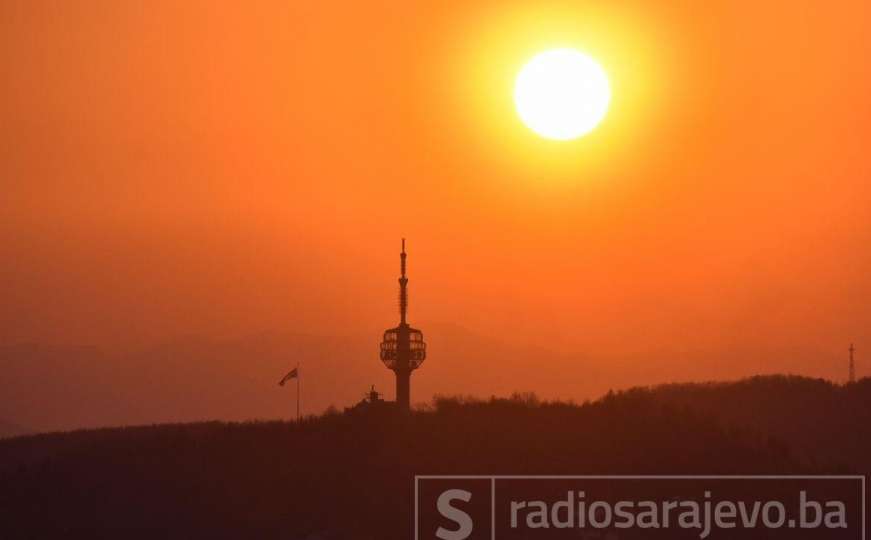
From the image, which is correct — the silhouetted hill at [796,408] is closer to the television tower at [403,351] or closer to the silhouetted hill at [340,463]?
the silhouetted hill at [340,463]

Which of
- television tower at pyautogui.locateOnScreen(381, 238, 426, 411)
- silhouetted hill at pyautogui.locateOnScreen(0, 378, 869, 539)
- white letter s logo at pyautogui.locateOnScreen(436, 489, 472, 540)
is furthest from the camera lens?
television tower at pyautogui.locateOnScreen(381, 238, 426, 411)

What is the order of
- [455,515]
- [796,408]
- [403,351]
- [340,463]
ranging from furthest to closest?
[403,351]
[796,408]
[340,463]
[455,515]

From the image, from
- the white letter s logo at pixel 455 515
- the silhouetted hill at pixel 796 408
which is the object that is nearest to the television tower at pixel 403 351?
the silhouetted hill at pixel 796 408

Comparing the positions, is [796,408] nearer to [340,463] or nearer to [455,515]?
[340,463]

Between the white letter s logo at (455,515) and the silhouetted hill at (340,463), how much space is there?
116 cm

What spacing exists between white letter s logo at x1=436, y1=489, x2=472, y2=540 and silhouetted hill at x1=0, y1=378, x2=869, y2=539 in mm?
1155

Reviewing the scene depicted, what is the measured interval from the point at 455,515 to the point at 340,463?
724 centimetres

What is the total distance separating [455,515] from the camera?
52125 mm

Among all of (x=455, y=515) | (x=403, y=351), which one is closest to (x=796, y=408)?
(x=403, y=351)

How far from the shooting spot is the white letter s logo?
169ft

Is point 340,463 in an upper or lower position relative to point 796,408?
lower

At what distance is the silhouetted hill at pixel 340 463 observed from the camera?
54.0 meters

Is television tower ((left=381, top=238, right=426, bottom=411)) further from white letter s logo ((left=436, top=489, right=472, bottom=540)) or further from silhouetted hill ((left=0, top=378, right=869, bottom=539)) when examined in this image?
white letter s logo ((left=436, top=489, right=472, bottom=540))

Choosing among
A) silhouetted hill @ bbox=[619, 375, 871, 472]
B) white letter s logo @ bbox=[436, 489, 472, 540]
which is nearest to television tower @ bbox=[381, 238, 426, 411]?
silhouetted hill @ bbox=[619, 375, 871, 472]
